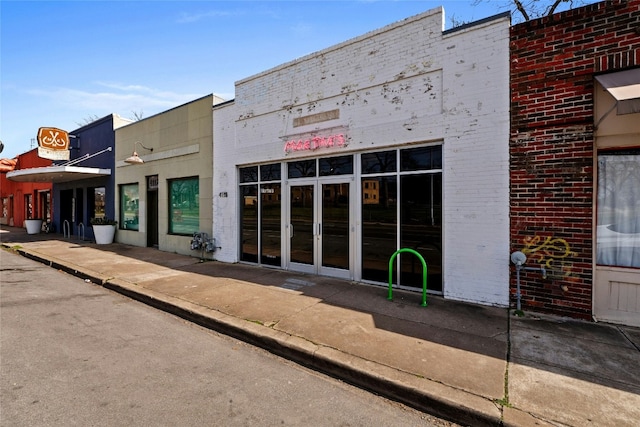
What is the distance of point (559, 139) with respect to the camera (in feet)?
16.7

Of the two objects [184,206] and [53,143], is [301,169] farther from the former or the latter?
[53,143]

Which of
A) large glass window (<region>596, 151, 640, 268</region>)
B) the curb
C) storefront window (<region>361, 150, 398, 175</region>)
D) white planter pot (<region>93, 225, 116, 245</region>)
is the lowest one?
the curb

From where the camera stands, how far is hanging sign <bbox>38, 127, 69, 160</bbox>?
14547mm

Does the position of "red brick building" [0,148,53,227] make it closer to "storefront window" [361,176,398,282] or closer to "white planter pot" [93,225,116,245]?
"white planter pot" [93,225,116,245]

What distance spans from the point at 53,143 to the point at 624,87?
19.9 meters

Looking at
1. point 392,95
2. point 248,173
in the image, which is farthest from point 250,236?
point 392,95

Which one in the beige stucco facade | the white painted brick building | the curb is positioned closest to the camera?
the curb

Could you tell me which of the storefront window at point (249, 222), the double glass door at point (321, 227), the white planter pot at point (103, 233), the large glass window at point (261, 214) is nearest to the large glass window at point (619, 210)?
the double glass door at point (321, 227)

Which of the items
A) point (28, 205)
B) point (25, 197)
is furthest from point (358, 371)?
point (25, 197)

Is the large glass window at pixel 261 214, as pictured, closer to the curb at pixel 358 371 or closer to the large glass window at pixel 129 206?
the curb at pixel 358 371

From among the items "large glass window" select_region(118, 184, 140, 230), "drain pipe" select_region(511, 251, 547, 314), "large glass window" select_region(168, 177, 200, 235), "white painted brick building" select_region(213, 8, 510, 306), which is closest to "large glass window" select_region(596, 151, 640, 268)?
"drain pipe" select_region(511, 251, 547, 314)

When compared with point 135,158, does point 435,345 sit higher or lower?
lower

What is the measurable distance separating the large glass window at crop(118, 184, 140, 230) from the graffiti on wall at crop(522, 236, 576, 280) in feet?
44.3

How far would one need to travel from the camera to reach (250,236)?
30.2 ft
